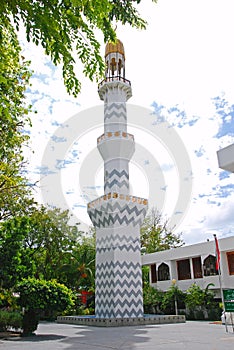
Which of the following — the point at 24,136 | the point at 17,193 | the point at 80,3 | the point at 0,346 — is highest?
the point at 24,136

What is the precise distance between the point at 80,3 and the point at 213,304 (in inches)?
794

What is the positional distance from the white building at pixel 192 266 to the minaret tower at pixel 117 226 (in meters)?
6.71

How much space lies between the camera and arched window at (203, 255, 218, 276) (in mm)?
21903

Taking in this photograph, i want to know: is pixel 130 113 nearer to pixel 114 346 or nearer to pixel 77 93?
pixel 114 346

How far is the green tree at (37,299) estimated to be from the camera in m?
11.2

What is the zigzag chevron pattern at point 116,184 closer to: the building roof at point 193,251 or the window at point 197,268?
the building roof at point 193,251

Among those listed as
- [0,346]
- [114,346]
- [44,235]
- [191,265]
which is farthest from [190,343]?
[44,235]

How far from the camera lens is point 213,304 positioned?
20281mm

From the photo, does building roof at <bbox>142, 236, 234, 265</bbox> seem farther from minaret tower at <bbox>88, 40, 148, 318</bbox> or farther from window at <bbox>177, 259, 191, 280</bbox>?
minaret tower at <bbox>88, 40, 148, 318</bbox>

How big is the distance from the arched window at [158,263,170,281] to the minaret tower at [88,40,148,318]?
922cm

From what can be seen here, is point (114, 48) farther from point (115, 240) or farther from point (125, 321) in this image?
point (125, 321)

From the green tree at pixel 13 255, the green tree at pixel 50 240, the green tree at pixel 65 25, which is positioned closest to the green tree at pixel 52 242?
the green tree at pixel 50 240

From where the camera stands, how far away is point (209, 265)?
22.1 metres

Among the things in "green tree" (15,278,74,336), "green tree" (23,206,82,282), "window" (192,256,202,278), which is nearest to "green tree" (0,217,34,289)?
"green tree" (15,278,74,336)
